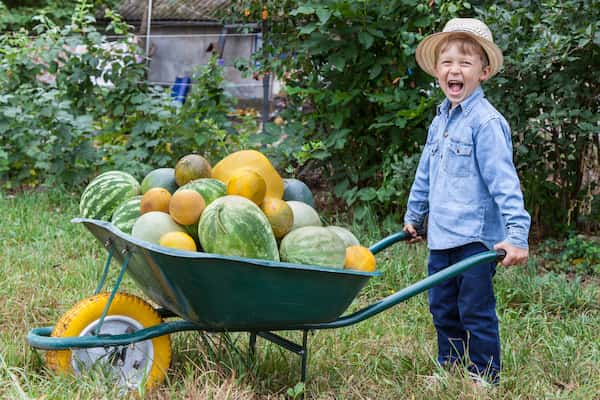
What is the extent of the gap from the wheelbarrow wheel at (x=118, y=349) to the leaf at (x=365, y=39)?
110 inches

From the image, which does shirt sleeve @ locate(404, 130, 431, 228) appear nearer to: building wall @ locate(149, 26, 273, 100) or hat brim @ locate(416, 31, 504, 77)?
hat brim @ locate(416, 31, 504, 77)

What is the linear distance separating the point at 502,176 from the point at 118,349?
1614 mm

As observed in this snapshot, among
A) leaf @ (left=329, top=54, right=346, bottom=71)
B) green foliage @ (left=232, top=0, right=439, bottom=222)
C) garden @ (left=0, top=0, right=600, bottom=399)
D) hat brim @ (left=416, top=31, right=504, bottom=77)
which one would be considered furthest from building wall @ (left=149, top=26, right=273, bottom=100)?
hat brim @ (left=416, top=31, right=504, bottom=77)

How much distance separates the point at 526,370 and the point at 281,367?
1051mm

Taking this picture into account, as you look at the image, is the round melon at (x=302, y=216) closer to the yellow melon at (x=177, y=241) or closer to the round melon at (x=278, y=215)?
the round melon at (x=278, y=215)

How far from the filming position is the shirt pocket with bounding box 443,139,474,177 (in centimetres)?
277

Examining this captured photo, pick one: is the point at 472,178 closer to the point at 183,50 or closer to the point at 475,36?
the point at 475,36

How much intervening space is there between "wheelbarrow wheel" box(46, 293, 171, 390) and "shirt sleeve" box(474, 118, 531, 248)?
139cm

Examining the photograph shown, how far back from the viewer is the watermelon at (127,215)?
2656 mm

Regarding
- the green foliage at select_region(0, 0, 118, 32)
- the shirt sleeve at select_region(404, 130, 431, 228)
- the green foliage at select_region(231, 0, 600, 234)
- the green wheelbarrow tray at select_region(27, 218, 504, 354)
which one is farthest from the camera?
the green foliage at select_region(0, 0, 118, 32)

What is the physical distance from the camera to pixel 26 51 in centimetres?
648

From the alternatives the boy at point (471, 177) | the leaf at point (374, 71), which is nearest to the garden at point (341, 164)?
the leaf at point (374, 71)

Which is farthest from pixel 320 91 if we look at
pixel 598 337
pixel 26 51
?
pixel 26 51

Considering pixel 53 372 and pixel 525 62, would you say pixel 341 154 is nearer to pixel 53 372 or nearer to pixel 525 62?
pixel 525 62
